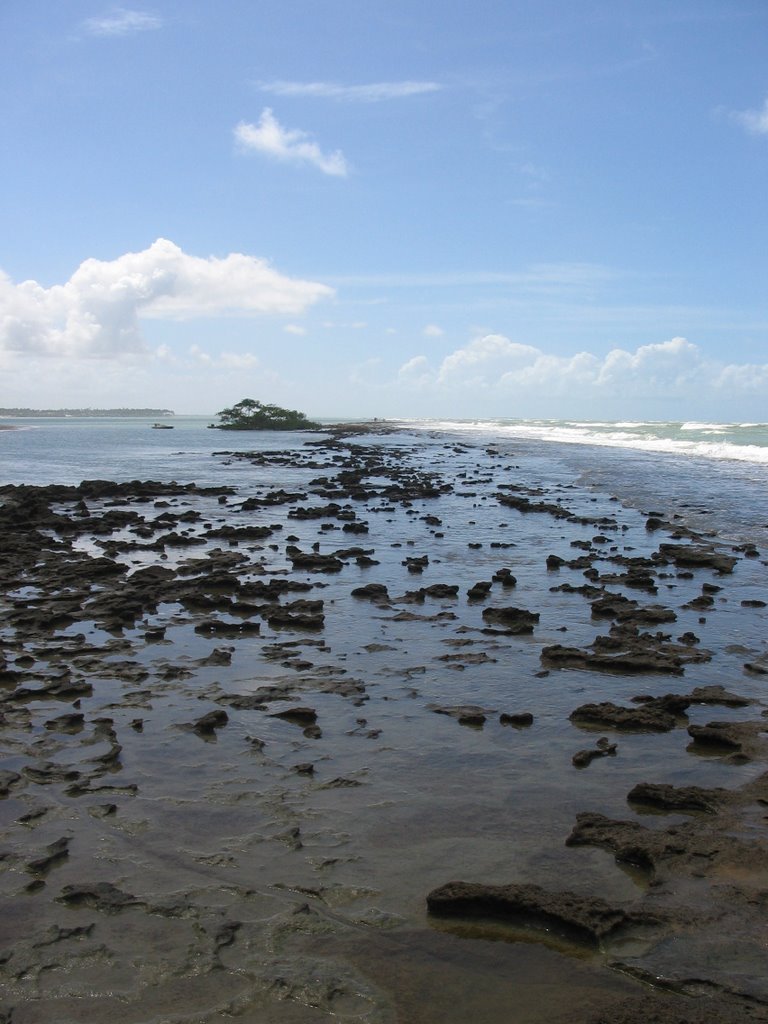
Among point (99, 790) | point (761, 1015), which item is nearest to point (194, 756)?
point (99, 790)

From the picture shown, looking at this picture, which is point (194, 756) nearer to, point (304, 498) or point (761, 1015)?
point (761, 1015)

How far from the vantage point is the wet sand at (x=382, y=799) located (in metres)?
4.23

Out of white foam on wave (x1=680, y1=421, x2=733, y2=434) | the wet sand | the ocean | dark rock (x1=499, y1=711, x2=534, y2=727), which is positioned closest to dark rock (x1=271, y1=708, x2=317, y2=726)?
the wet sand

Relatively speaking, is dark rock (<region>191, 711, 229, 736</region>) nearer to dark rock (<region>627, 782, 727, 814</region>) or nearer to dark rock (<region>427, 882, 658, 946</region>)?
dark rock (<region>427, 882, 658, 946</region>)

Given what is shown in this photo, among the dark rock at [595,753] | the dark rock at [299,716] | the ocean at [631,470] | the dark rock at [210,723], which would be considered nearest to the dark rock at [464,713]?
the dark rock at [595,753]

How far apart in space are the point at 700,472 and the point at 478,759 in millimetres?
38793

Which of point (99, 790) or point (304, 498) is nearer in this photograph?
point (99, 790)

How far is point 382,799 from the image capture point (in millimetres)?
6219

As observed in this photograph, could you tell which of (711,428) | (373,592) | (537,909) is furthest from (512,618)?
(711,428)

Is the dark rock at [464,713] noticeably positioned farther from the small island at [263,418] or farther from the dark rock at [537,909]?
Result: the small island at [263,418]

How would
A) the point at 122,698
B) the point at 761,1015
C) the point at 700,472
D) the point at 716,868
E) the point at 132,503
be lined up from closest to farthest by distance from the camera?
the point at 761,1015 < the point at 716,868 < the point at 122,698 < the point at 132,503 < the point at 700,472

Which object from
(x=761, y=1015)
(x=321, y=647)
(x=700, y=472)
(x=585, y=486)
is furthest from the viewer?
(x=700, y=472)

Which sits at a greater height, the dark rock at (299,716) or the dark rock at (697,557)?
the dark rock at (697,557)

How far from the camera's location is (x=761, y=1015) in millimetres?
3945
